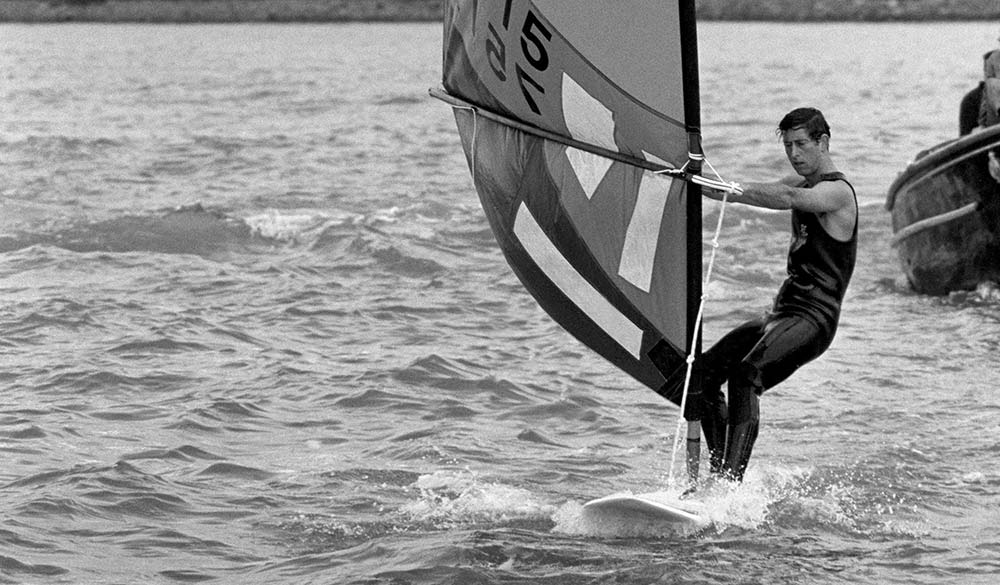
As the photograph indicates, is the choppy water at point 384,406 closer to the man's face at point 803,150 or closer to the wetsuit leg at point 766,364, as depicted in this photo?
the wetsuit leg at point 766,364

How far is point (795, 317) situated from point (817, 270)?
23 centimetres

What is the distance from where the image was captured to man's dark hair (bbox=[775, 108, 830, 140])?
6.54 m

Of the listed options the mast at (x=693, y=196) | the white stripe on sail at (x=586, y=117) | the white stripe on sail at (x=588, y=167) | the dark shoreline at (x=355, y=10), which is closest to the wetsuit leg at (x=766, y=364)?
the mast at (x=693, y=196)

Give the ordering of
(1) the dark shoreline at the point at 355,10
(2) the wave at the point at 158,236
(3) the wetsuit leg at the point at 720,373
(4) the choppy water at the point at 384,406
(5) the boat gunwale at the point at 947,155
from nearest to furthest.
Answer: (4) the choppy water at the point at 384,406 → (3) the wetsuit leg at the point at 720,373 → (5) the boat gunwale at the point at 947,155 → (2) the wave at the point at 158,236 → (1) the dark shoreline at the point at 355,10

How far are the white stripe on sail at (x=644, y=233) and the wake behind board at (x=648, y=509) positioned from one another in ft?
3.01

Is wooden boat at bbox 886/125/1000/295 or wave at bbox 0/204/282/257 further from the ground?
wooden boat at bbox 886/125/1000/295

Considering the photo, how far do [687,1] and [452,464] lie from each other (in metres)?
3.11

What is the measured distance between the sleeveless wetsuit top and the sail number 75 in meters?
1.26

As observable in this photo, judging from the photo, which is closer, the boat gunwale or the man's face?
the man's face

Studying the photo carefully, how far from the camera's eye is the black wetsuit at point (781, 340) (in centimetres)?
684

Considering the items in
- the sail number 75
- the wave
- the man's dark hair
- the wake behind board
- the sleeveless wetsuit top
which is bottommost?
the wave

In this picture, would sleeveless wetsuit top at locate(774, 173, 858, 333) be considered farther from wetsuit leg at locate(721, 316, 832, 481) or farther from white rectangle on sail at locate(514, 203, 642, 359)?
white rectangle on sail at locate(514, 203, 642, 359)

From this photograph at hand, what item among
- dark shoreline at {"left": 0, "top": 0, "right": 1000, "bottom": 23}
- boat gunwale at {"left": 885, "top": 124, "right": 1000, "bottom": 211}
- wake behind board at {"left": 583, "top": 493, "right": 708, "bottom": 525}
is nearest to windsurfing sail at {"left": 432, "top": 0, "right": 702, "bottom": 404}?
wake behind board at {"left": 583, "top": 493, "right": 708, "bottom": 525}

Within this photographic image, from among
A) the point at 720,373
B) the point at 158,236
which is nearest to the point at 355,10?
the point at 158,236
